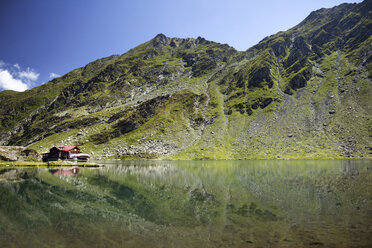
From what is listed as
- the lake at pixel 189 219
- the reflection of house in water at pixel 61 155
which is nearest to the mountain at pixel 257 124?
the reflection of house in water at pixel 61 155

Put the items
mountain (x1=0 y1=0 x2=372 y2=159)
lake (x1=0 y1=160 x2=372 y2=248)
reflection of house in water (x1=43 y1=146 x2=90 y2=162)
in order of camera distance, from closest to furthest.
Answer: lake (x1=0 y1=160 x2=372 y2=248), reflection of house in water (x1=43 y1=146 x2=90 y2=162), mountain (x1=0 y1=0 x2=372 y2=159)

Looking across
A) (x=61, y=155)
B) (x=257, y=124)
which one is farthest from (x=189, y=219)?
(x=257, y=124)

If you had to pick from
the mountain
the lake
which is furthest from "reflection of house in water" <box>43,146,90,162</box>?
the lake

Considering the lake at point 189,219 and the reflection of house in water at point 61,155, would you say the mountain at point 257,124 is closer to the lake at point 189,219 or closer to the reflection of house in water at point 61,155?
the reflection of house in water at point 61,155

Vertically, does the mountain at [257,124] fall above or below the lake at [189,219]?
above

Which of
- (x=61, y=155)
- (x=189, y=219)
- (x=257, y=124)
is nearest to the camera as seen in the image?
(x=189, y=219)

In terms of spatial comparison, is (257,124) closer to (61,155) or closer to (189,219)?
(61,155)

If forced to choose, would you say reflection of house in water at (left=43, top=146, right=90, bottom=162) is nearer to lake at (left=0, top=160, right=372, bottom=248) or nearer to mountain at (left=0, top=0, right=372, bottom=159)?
mountain at (left=0, top=0, right=372, bottom=159)

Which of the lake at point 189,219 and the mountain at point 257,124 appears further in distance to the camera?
the mountain at point 257,124

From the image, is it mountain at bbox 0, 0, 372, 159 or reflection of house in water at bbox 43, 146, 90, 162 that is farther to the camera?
mountain at bbox 0, 0, 372, 159

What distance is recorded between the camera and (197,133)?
512 feet

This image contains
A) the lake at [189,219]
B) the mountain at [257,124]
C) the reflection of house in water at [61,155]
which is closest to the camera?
the lake at [189,219]

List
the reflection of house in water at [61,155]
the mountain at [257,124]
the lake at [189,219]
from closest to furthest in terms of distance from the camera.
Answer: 1. the lake at [189,219]
2. the reflection of house in water at [61,155]
3. the mountain at [257,124]

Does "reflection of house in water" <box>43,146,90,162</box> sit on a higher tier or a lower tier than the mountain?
lower
